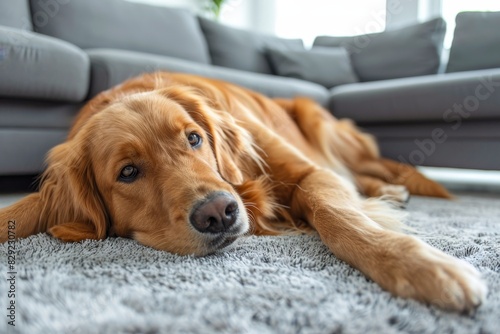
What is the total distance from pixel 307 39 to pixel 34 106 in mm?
4871

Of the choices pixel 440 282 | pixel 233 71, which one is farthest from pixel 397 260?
pixel 233 71

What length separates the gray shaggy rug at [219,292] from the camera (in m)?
0.72

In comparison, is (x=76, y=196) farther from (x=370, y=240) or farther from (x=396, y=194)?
(x=396, y=194)

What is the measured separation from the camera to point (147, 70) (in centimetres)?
260

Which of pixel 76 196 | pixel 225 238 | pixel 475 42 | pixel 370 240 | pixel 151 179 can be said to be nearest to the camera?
pixel 370 240

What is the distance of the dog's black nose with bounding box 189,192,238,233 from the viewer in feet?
3.60

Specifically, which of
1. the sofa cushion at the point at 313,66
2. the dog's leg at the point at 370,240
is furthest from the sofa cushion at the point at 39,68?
the sofa cushion at the point at 313,66

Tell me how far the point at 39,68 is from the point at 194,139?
1.33 meters

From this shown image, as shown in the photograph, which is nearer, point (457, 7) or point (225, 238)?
point (225, 238)

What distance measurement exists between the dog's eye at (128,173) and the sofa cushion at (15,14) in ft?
7.34

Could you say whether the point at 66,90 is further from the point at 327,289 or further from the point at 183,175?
the point at 327,289

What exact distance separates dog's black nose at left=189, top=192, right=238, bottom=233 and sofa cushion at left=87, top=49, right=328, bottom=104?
1647mm

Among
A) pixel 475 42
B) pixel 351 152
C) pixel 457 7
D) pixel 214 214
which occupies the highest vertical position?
pixel 457 7

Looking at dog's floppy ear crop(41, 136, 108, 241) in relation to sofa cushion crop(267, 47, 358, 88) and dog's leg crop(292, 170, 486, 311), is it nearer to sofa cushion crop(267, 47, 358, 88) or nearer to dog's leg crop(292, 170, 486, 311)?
dog's leg crop(292, 170, 486, 311)
